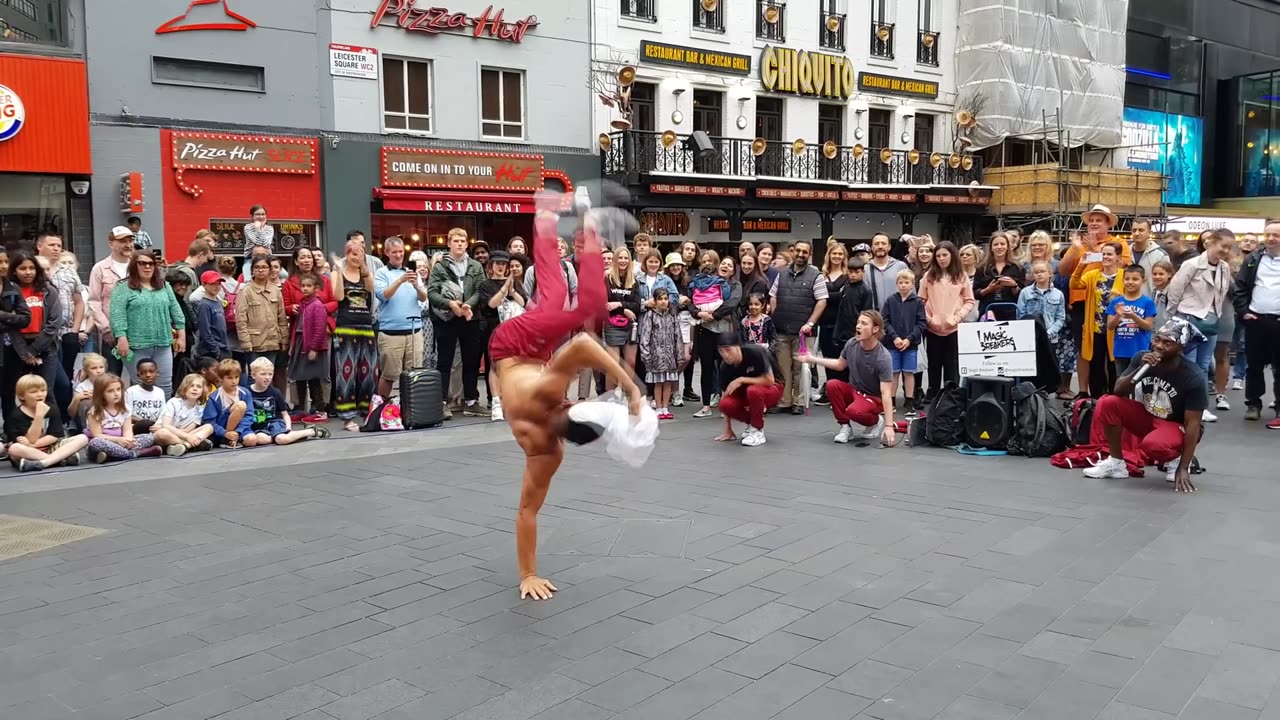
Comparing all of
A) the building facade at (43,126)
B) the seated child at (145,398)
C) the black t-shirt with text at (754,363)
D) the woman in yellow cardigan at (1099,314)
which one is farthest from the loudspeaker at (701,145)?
the seated child at (145,398)

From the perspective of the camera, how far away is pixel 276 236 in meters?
18.7

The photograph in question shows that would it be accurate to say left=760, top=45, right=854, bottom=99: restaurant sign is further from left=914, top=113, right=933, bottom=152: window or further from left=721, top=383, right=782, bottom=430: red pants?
left=721, top=383, right=782, bottom=430: red pants

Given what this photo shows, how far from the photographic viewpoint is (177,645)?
14.4 feet

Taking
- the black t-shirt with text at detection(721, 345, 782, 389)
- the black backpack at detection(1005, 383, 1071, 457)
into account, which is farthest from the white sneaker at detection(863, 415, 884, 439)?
the black backpack at detection(1005, 383, 1071, 457)

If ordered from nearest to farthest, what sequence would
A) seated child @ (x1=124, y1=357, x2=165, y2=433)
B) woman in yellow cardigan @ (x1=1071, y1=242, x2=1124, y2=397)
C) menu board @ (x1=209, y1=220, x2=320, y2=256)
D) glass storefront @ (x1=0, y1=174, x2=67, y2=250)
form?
seated child @ (x1=124, y1=357, x2=165, y2=433), woman in yellow cardigan @ (x1=1071, y1=242, x2=1124, y2=397), glass storefront @ (x1=0, y1=174, x2=67, y2=250), menu board @ (x1=209, y1=220, x2=320, y2=256)

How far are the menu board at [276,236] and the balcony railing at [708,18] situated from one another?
11.0 m

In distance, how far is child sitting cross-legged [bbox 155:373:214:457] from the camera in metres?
8.86

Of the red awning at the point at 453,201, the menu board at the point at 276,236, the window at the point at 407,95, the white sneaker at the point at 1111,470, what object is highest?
the window at the point at 407,95

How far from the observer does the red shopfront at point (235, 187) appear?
57.4 ft

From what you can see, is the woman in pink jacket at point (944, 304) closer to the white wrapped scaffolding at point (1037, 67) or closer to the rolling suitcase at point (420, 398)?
the rolling suitcase at point (420, 398)

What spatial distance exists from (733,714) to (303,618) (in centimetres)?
223

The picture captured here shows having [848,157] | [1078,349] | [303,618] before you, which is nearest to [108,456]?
[303,618]

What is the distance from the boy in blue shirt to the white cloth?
689cm

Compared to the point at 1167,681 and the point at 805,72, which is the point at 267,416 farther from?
the point at 805,72
